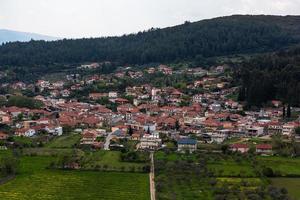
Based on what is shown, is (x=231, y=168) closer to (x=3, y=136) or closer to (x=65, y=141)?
(x=65, y=141)

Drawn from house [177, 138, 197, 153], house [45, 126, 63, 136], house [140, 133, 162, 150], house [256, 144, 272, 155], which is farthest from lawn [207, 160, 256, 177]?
house [45, 126, 63, 136]

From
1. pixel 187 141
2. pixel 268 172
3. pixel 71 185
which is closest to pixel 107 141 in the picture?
pixel 187 141

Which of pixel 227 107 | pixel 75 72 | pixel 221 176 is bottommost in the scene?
pixel 221 176

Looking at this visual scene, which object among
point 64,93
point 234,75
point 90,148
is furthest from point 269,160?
point 64,93

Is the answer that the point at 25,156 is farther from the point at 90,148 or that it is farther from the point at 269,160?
the point at 269,160

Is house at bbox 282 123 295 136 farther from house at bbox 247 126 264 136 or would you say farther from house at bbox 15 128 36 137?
house at bbox 15 128 36 137

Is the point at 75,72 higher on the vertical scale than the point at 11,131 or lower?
higher
